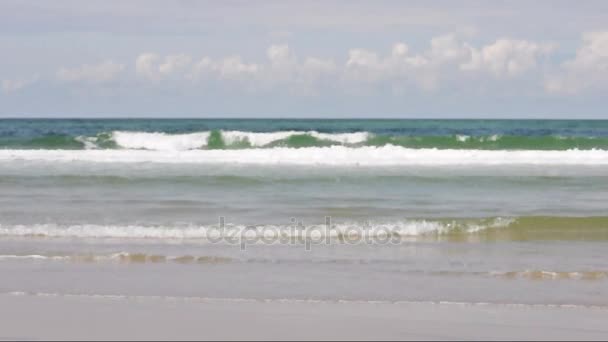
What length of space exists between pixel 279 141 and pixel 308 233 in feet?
75.7

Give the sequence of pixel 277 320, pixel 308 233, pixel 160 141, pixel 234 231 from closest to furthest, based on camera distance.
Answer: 1. pixel 277 320
2. pixel 308 233
3. pixel 234 231
4. pixel 160 141

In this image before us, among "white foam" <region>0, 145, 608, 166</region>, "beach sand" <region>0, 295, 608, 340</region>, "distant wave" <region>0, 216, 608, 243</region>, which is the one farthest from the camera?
"white foam" <region>0, 145, 608, 166</region>

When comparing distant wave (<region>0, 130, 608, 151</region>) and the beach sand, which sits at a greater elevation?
distant wave (<region>0, 130, 608, 151</region>)

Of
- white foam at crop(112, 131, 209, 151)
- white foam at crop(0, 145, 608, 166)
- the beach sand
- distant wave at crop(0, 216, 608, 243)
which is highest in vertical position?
white foam at crop(112, 131, 209, 151)

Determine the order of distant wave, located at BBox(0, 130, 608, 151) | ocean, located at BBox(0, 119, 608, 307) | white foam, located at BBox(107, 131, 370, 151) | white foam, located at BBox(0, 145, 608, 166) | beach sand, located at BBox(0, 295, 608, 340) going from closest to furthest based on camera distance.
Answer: beach sand, located at BBox(0, 295, 608, 340)
ocean, located at BBox(0, 119, 608, 307)
white foam, located at BBox(0, 145, 608, 166)
distant wave, located at BBox(0, 130, 608, 151)
white foam, located at BBox(107, 131, 370, 151)

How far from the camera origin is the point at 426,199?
1441 cm

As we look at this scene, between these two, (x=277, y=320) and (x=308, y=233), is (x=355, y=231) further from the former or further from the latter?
(x=277, y=320)

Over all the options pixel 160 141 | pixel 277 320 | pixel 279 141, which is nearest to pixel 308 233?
pixel 277 320

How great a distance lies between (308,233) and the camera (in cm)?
1088

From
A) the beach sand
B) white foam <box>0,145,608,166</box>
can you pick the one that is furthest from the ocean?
white foam <box>0,145,608,166</box>

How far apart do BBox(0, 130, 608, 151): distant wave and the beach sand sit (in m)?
25.1

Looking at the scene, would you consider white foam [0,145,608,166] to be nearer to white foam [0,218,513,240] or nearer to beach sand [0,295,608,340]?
white foam [0,218,513,240]

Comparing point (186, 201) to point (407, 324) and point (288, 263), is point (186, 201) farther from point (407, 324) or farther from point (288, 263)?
point (407, 324)

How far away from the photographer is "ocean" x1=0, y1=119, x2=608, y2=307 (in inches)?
307
